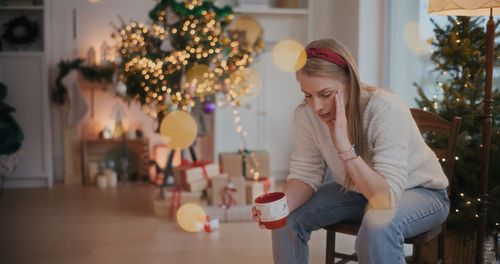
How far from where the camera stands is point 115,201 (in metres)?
4.59

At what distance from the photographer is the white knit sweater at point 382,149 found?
1.82 meters

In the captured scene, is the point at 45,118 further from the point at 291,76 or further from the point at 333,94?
the point at 333,94

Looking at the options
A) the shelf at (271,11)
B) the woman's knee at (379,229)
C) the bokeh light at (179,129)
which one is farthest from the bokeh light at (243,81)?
the woman's knee at (379,229)

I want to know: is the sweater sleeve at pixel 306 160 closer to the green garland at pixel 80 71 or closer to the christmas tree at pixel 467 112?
the christmas tree at pixel 467 112

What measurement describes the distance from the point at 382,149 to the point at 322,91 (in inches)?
9.9

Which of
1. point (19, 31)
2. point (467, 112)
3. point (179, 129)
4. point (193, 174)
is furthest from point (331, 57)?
point (19, 31)

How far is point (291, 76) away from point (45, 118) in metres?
2.15

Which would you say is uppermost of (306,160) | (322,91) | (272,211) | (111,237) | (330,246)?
(322,91)

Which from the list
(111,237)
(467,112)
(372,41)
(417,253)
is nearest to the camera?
(417,253)

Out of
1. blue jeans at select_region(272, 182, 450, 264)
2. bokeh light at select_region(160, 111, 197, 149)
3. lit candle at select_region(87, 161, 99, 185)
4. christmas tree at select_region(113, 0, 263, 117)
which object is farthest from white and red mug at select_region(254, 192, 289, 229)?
lit candle at select_region(87, 161, 99, 185)

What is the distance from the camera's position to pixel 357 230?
79.8 inches

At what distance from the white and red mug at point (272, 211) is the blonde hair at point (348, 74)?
0.33 meters

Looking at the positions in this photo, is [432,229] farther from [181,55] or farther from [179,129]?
[179,129]

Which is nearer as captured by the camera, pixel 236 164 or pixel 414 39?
pixel 414 39
